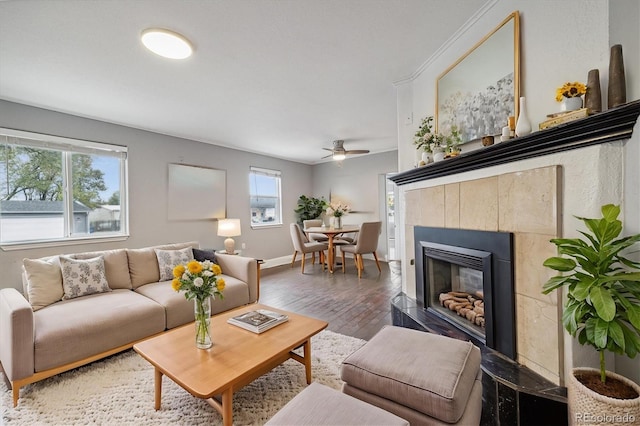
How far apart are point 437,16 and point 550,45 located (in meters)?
0.74

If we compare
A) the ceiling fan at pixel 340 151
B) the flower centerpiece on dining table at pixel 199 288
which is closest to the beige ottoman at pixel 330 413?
the flower centerpiece on dining table at pixel 199 288

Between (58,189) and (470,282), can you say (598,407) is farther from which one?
(58,189)

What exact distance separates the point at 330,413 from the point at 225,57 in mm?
2536

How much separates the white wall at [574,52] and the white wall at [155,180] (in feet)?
14.0

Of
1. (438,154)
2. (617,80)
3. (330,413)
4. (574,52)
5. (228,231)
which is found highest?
(574,52)

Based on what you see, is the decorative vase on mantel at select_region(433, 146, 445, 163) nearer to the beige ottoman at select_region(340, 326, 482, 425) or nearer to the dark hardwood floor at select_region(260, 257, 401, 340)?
the beige ottoman at select_region(340, 326, 482, 425)

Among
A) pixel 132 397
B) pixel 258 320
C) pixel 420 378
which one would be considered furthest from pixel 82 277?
pixel 420 378

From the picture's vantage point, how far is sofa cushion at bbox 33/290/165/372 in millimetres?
1891

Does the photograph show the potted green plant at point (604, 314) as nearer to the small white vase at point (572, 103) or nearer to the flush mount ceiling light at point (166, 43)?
the small white vase at point (572, 103)

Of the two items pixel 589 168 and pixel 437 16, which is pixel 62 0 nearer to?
pixel 437 16

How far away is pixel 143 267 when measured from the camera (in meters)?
3.05

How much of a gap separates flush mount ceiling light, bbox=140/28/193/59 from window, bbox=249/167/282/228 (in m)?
3.68

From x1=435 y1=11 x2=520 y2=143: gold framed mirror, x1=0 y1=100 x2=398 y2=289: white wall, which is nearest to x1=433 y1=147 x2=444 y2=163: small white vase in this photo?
x1=435 y1=11 x2=520 y2=143: gold framed mirror

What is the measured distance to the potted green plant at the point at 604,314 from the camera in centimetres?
100
